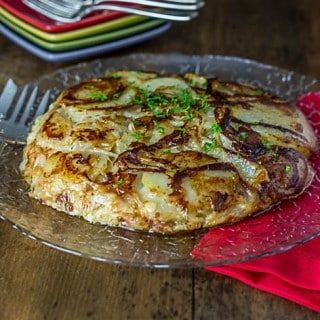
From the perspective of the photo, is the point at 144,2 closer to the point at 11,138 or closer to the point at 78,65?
the point at 78,65

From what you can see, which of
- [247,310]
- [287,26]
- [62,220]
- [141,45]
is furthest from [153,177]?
[287,26]

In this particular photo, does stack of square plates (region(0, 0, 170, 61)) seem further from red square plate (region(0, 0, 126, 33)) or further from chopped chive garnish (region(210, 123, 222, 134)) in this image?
chopped chive garnish (region(210, 123, 222, 134))

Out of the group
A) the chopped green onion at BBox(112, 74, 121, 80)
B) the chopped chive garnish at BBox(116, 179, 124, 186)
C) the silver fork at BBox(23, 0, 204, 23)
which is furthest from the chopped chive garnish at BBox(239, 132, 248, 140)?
the silver fork at BBox(23, 0, 204, 23)

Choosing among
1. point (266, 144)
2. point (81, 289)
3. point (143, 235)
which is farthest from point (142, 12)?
point (81, 289)

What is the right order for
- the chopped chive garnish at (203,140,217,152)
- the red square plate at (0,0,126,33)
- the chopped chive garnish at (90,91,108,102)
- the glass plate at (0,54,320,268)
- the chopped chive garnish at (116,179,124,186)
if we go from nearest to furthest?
the glass plate at (0,54,320,268)
the chopped chive garnish at (116,179,124,186)
the chopped chive garnish at (203,140,217,152)
the chopped chive garnish at (90,91,108,102)
the red square plate at (0,0,126,33)

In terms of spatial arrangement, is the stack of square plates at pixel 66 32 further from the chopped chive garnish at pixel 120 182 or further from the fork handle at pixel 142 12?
the chopped chive garnish at pixel 120 182

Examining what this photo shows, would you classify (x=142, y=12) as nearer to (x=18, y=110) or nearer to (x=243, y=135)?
(x=18, y=110)
